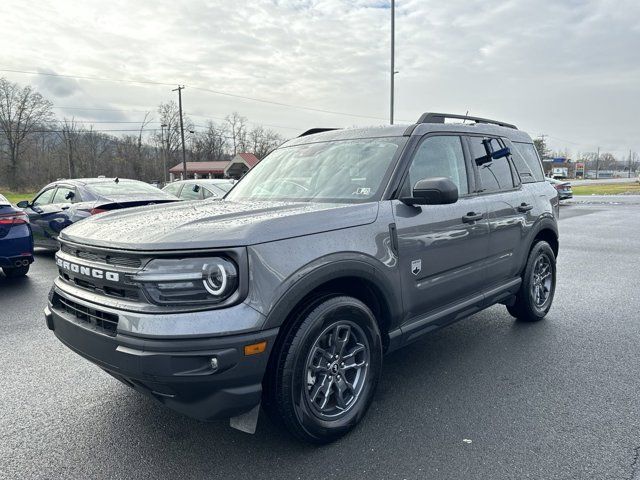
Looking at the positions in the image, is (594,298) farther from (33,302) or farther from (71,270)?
(33,302)

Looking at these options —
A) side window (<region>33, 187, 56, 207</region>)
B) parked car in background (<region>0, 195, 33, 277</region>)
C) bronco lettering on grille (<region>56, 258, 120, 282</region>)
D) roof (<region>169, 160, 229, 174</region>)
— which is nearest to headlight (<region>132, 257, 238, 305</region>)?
bronco lettering on grille (<region>56, 258, 120, 282</region>)

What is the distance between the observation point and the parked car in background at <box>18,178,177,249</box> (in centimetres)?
804

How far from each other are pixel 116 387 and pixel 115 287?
57.2 inches

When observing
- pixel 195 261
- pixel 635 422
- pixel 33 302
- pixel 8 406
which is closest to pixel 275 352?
pixel 195 261

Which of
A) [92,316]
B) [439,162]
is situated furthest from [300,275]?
[439,162]

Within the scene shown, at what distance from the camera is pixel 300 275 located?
248 centimetres

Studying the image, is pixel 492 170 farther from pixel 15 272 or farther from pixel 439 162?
pixel 15 272

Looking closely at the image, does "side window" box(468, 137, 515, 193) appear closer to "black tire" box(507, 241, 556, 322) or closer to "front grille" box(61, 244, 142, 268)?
"black tire" box(507, 241, 556, 322)

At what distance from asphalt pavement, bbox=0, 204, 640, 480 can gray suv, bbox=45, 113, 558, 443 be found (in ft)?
1.10

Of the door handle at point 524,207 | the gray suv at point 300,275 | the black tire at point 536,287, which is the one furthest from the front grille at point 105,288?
the black tire at point 536,287

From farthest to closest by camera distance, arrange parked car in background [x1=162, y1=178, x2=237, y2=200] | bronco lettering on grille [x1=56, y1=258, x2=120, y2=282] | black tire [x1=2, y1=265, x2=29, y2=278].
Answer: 1. parked car in background [x1=162, y1=178, x2=237, y2=200]
2. black tire [x1=2, y1=265, x2=29, y2=278]
3. bronco lettering on grille [x1=56, y1=258, x2=120, y2=282]

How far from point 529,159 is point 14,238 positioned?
677cm

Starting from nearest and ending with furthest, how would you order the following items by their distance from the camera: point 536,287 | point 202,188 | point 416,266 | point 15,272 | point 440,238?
point 416,266
point 440,238
point 536,287
point 15,272
point 202,188

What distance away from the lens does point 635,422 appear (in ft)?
9.73
